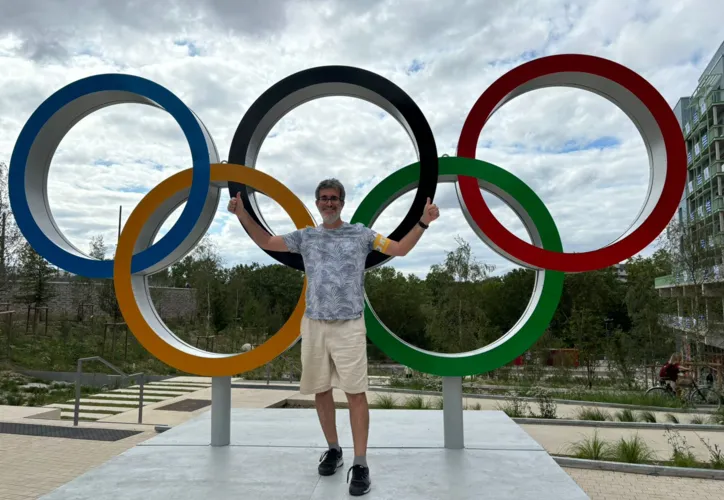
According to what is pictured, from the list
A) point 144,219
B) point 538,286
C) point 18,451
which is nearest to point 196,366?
point 144,219

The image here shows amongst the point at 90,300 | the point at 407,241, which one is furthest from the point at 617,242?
the point at 90,300

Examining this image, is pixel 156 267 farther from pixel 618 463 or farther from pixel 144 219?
pixel 618 463

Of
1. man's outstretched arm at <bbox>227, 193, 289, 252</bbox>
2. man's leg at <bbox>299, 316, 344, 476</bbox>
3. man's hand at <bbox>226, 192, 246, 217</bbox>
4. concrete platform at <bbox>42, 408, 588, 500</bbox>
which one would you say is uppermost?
man's hand at <bbox>226, 192, 246, 217</bbox>

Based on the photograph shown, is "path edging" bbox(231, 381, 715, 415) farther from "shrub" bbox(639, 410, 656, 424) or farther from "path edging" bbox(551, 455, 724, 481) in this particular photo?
"path edging" bbox(551, 455, 724, 481)

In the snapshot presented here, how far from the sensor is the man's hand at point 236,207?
392 centimetres

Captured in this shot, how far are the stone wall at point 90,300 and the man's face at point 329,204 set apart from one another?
875 inches

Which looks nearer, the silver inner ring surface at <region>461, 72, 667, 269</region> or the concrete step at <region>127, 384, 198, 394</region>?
the silver inner ring surface at <region>461, 72, 667, 269</region>

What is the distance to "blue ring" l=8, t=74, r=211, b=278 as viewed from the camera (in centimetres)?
420

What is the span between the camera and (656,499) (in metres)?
5.00

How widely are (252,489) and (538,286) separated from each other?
104 inches

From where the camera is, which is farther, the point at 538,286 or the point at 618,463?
the point at 618,463

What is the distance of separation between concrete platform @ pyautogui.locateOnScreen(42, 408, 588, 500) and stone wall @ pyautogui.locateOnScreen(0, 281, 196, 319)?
21.2 metres

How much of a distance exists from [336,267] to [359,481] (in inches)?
51.9

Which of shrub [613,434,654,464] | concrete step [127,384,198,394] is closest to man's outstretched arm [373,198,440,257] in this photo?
shrub [613,434,654,464]
